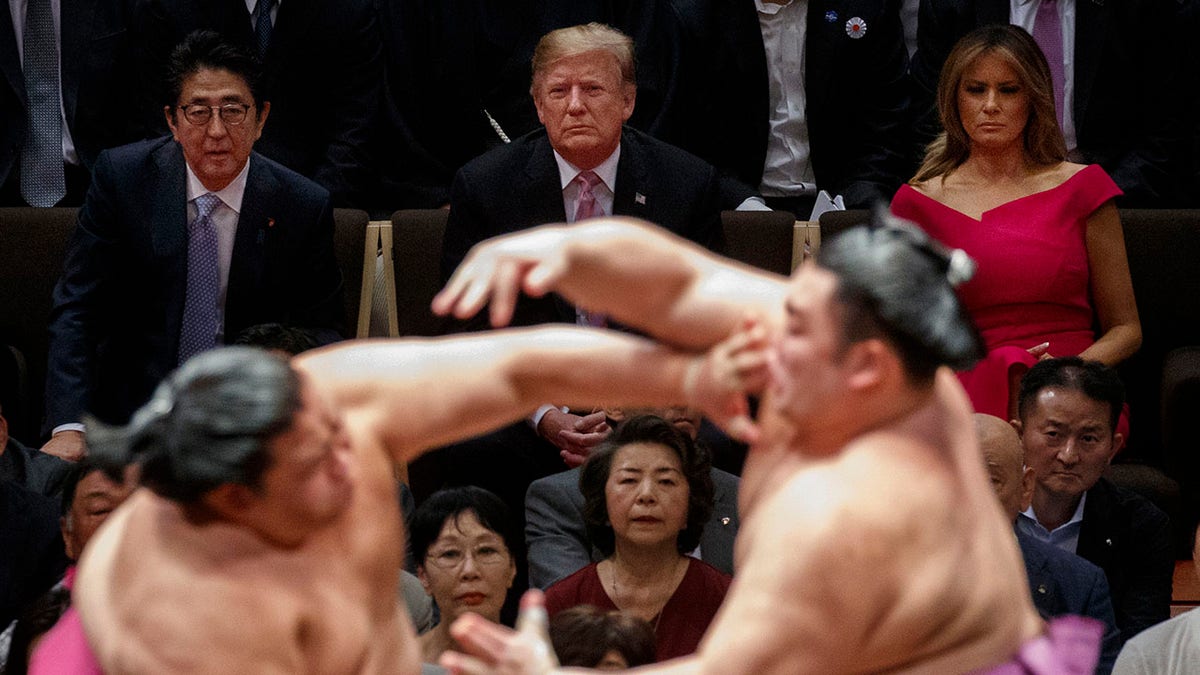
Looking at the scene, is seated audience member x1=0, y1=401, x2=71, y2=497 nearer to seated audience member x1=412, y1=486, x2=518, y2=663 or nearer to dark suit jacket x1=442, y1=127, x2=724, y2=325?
seated audience member x1=412, y1=486, x2=518, y2=663

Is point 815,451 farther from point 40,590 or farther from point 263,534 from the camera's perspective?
point 40,590

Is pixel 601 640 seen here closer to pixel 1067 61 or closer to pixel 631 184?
pixel 631 184

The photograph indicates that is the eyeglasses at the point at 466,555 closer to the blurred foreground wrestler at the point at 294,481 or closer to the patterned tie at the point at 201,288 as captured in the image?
the patterned tie at the point at 201,288

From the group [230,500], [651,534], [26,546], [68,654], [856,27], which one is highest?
[856,27]

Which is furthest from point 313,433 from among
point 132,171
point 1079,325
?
point 1079,325

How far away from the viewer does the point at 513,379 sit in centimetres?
218

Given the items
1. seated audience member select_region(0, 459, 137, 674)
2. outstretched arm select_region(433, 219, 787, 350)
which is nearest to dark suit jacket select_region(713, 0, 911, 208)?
seated audience member select_region(0, 459, 137, 674)

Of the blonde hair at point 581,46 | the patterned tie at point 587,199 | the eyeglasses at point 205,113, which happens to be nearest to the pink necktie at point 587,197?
the patterned tie at point 587,199

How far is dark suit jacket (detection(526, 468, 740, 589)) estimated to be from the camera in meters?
3.78

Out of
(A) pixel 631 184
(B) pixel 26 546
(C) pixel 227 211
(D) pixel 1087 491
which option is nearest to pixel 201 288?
(C) pixel 227 211

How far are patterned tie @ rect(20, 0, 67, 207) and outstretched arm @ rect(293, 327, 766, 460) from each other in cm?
288

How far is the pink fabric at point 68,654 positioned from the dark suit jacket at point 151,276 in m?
1.99

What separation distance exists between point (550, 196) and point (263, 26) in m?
1.07

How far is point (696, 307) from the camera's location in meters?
2.19
